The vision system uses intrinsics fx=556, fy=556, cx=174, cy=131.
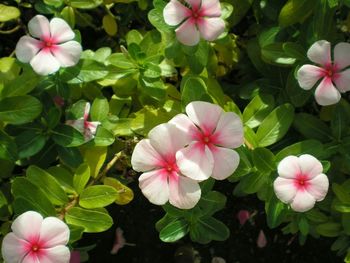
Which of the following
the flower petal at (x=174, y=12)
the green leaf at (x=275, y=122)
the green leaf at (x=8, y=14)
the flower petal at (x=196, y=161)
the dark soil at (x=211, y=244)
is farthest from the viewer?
the dark soil at (x=211, y=244)

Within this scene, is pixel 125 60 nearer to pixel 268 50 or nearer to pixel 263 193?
pixel 268 50

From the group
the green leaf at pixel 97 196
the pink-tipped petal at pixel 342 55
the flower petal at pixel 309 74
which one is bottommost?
the green leaf at pixel 97 196

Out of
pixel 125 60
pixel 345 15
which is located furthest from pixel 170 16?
pixel 345 15

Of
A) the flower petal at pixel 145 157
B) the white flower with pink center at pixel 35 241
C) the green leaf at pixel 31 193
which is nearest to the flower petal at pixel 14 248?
the white flower with pink center at pixel 35 241

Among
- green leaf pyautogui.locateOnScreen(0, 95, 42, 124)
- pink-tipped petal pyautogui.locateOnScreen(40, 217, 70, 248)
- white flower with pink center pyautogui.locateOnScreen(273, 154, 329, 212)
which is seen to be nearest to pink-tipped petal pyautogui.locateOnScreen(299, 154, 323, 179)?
white flower with pink center pyautogui.locateOnScreen(273, 154, 329, 212)

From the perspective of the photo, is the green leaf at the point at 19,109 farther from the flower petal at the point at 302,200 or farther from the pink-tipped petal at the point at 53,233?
the flower petal at the point at 302,200

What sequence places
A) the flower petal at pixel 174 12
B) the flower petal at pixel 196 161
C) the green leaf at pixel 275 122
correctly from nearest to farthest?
the flower petal at pixel 196 161 < the flower petal at pixel 174 12 < the green leaf at pixel 275 122

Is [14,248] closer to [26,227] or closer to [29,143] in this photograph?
[26,227]
